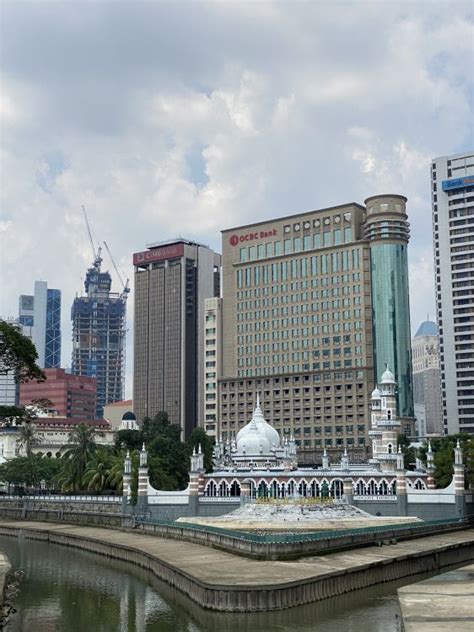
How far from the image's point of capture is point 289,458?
109 m

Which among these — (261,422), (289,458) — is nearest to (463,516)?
(289,458)

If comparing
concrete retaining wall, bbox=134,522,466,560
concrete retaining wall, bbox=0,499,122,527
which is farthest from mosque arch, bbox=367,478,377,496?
concrete retaining wall, bbox=0,499,122,527

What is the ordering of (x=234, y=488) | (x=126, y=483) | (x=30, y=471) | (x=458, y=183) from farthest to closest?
(x=458, y=183) → (x=30, y=471) → (x=234, y=488) → (x=126, y=483)

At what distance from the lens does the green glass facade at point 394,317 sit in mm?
187375

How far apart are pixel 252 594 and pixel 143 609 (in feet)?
29.4

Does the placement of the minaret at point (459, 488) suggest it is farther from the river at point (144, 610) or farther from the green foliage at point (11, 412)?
the green foliage at point (11, 412)

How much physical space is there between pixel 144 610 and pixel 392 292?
143760mm

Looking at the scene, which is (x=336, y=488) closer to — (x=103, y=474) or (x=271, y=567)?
(x=103, y=474)

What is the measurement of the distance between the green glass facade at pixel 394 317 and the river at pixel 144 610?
124618mm

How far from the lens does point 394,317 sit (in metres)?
188

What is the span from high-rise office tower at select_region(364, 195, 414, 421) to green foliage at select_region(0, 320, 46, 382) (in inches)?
5372

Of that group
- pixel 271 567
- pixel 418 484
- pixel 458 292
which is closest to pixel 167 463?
pixel 418 484

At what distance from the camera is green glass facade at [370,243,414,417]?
187m

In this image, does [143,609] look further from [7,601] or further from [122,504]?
[122,504]
